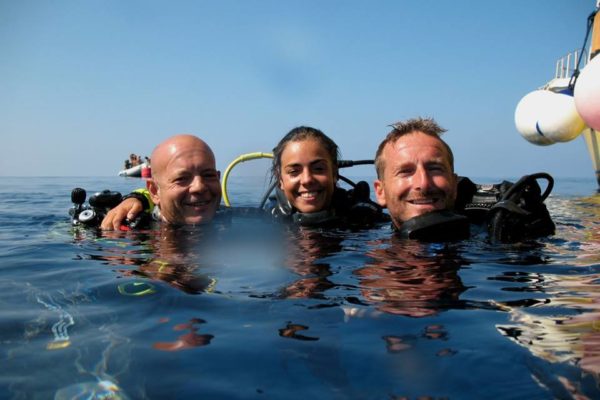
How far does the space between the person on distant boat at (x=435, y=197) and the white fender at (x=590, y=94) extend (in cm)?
604

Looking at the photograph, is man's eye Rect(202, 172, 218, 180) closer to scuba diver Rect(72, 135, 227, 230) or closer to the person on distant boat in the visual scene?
scuba diver Rect(72, 135, 227, 230)

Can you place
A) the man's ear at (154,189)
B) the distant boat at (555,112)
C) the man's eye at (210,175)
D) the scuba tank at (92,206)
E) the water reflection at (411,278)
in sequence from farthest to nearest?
the distant boat at (555,112) → the scuba tank at (92,206) → the man's ear at (154,189) → the man's eye at (210,175) → the water reflection at (411,278)

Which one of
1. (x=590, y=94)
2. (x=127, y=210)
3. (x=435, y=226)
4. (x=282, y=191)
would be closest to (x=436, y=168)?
(x=435, y=226)

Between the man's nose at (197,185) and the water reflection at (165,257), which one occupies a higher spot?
the man's nose at (197,185)

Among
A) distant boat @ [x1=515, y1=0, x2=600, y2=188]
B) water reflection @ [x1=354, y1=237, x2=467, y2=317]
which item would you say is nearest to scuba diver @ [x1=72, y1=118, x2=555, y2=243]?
water reflection @ [x1=354, y1=237, x2=467, y2=317]

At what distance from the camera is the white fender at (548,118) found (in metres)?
13.1

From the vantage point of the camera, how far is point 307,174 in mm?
4512

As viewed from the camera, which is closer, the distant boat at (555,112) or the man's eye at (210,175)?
the man's eye at (210,175)

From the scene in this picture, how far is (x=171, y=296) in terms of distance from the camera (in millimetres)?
2264

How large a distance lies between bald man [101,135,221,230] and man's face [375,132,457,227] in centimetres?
161

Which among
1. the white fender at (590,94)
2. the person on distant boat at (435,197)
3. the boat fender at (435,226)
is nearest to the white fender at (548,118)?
the white fender at (590,94)

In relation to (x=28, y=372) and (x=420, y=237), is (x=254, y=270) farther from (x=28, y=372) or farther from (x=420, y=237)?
(x=28, y=372)

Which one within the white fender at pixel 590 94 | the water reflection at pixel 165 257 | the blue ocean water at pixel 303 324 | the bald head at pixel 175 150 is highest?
the white fender at pixel 590 94

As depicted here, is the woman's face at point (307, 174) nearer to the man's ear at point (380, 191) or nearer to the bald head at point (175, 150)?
the man's ear at point (380, 191)
